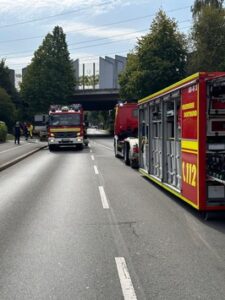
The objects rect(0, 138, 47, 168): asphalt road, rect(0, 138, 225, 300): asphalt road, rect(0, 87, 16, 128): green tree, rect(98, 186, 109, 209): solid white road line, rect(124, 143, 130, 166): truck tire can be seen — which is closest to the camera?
rect(0, 138, 225, 300): asphalt road

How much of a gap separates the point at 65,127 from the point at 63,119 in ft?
2.03

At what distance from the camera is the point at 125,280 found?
18.3 feet

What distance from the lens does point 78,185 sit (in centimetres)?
1433

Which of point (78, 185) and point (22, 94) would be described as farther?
point (22, 94)

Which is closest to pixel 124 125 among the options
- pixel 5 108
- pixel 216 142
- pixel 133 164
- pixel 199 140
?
pixel 133 164

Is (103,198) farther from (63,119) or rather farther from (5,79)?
(5,79)

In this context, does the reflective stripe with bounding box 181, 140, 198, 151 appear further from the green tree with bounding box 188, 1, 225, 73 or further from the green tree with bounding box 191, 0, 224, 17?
the green tree with bounding box 191, 0, 224, 17

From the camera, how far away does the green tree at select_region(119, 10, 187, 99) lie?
52844 mm

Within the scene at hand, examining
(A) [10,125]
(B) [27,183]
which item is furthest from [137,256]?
(A) [10,125]

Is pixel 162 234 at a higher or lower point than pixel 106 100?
lower

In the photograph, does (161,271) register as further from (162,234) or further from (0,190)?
(0,190)

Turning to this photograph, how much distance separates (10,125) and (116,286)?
73.1 m

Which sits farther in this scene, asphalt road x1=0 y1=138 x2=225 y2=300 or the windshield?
the windshield

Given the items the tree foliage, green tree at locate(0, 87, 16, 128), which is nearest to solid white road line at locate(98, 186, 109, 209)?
green tree at locate(0, 87, 16, 128)
